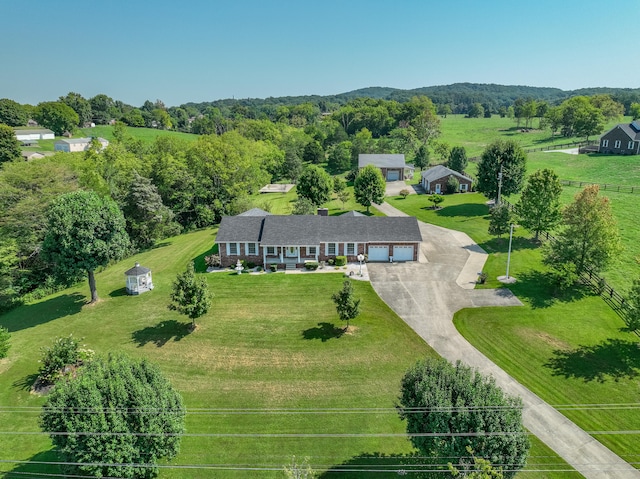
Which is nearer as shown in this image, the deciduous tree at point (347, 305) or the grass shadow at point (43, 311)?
the deciduous tree at point (347, 305)

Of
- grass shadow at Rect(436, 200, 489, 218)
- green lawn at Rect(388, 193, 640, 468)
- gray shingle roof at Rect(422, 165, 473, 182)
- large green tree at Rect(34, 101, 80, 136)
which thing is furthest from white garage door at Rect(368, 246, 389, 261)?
large green tree at Rect(34, 101, 80, 136)

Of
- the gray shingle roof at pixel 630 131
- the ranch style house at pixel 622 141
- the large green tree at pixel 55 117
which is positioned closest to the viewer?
the gray shingle roof at pixel 630 131

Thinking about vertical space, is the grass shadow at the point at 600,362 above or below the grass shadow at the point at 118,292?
below

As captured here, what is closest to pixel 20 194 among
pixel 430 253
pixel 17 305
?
Result: pixel 17 305

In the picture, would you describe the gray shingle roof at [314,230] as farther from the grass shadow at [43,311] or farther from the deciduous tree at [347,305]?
the grass shadow at [43,311]

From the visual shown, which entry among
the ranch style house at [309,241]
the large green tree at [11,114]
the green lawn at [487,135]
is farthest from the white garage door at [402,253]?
the large green tree at [11,114]

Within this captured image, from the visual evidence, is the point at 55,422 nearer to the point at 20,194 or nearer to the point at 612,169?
the point at 20,194

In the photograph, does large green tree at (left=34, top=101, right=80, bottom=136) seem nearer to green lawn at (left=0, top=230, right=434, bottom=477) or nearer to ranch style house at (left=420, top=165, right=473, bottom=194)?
green lawn at (left=0, top=230, right=434, bottom=477)
